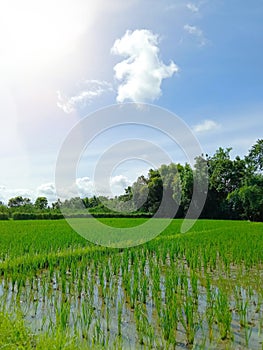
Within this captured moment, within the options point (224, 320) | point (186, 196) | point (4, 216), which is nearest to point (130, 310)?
point (224, 320)

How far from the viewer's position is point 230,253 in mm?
7133

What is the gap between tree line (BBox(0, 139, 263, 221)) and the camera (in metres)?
26.0

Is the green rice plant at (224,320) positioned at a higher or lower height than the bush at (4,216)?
lower

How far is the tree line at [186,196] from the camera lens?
26.0 metres

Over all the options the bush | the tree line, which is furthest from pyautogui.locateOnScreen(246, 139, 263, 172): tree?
the bush

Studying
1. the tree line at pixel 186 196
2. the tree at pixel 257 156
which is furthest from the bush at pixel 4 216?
the tree at pixel 257 156

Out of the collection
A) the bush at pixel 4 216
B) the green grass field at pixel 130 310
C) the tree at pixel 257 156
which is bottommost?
the green grass field at pixel 130 310

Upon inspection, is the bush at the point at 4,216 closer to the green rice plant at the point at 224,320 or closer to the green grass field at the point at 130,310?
the green grass field at the point at 130,310

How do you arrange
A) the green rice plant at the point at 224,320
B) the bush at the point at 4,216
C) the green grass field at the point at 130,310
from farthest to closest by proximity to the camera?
1. the bush at the point at 4,216
2. the green rice plant at the point at 224,320
3. the green grass field at the point at 130,310

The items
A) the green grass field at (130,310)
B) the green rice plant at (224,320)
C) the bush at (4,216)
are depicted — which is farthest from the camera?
the bush at (4,216)

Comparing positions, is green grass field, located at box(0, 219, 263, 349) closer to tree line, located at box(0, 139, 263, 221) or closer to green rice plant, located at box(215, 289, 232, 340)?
green rice plant, located at box(215, 289, 232, 340)

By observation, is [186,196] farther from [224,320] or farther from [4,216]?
[224,320]

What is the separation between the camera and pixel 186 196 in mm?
31594

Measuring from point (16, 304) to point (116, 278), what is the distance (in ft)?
5.28
